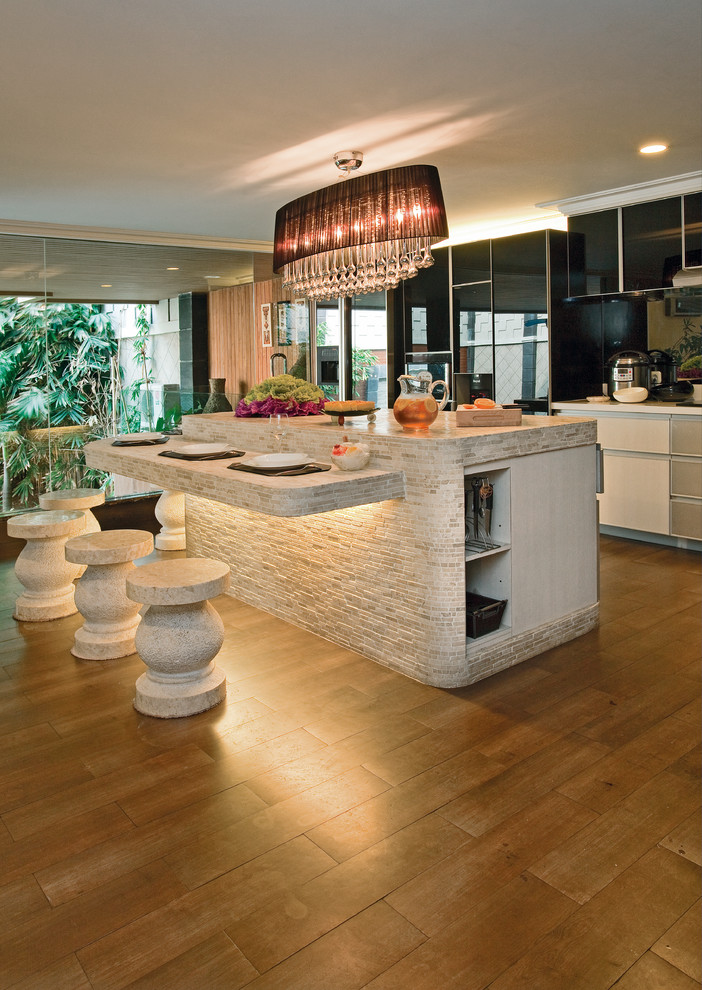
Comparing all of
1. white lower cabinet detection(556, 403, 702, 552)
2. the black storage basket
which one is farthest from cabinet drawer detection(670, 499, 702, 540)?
the black storage basket

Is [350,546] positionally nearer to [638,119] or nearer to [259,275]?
[638,119]

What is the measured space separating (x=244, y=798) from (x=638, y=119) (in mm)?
3608

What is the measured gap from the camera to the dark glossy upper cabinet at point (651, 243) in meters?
5.19

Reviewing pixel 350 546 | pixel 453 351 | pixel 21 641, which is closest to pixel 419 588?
pixel 350 546

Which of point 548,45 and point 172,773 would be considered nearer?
point 172,773

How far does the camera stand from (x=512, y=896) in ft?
5.98

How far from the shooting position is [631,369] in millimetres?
5629

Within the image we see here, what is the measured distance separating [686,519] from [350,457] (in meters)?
3.04

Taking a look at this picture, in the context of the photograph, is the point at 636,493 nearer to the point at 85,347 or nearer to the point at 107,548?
the point at 107,548

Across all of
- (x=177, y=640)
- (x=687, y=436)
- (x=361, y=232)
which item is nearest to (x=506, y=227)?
Answer: (x=687, y=436)

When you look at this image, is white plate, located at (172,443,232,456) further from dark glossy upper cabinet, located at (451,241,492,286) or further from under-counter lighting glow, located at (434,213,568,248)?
dark glossy upper cabinet, located at (451,241,492,286)

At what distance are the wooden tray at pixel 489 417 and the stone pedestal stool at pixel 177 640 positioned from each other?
Answer: 130cm

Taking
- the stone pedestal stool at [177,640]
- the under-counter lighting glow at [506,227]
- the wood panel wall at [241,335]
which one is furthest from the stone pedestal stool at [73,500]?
the under-counter lighting glow at [506,227]

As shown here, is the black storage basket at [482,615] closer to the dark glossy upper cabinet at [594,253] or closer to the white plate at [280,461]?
the white plate at [280,461]
